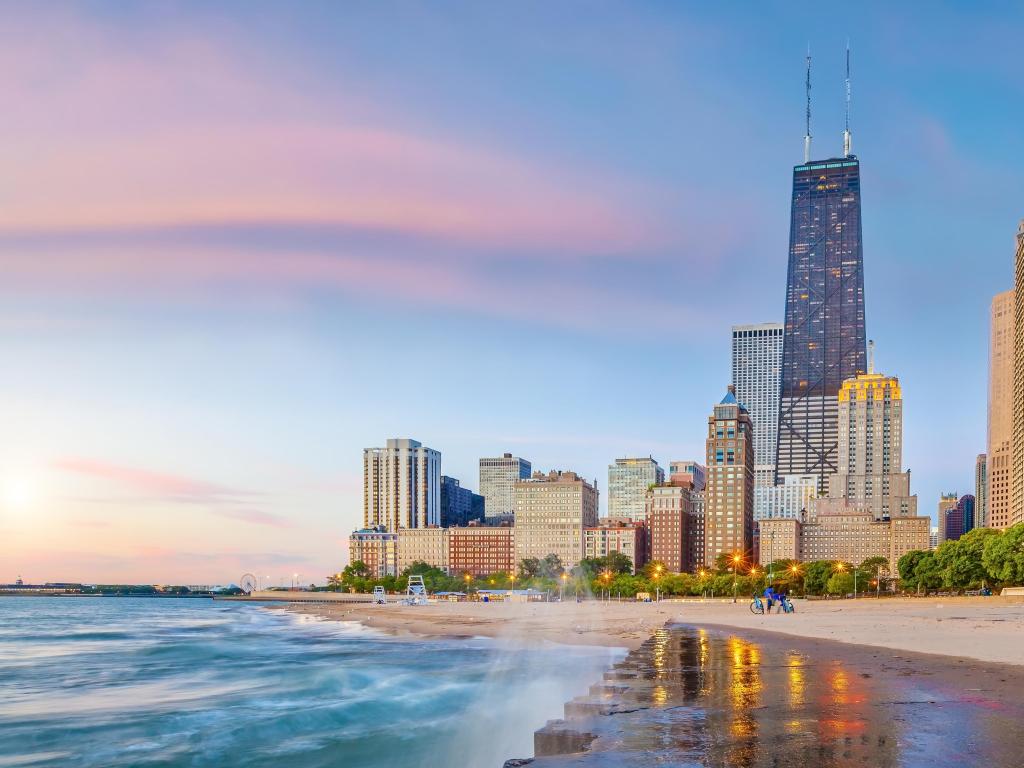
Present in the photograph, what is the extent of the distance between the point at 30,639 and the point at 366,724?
7476 cm

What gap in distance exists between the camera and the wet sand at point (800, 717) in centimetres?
1220

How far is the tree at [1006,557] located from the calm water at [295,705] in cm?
7630

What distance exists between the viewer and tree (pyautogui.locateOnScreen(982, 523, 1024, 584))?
104250 mm

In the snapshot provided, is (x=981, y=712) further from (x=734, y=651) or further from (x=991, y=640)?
(x=991, y=640)

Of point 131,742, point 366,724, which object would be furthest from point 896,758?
point 131,742

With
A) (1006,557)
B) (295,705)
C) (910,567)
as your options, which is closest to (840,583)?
(910,567)

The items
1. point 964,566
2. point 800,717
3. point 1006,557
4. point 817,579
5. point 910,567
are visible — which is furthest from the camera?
point 817,579

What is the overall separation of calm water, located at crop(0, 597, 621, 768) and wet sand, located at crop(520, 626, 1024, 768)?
3403 millimetres

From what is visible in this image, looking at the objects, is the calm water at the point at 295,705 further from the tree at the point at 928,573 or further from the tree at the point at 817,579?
the tree at the point at 817,579

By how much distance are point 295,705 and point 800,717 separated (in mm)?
25376

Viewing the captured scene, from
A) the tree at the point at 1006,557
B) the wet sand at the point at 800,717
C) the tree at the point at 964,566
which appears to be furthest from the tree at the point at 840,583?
the wet sand at the point at 800,717

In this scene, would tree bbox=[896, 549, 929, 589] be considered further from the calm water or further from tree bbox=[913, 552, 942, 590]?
the calm water

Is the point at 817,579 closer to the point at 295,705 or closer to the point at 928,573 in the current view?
the point at 928,573

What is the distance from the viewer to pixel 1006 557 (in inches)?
4240
